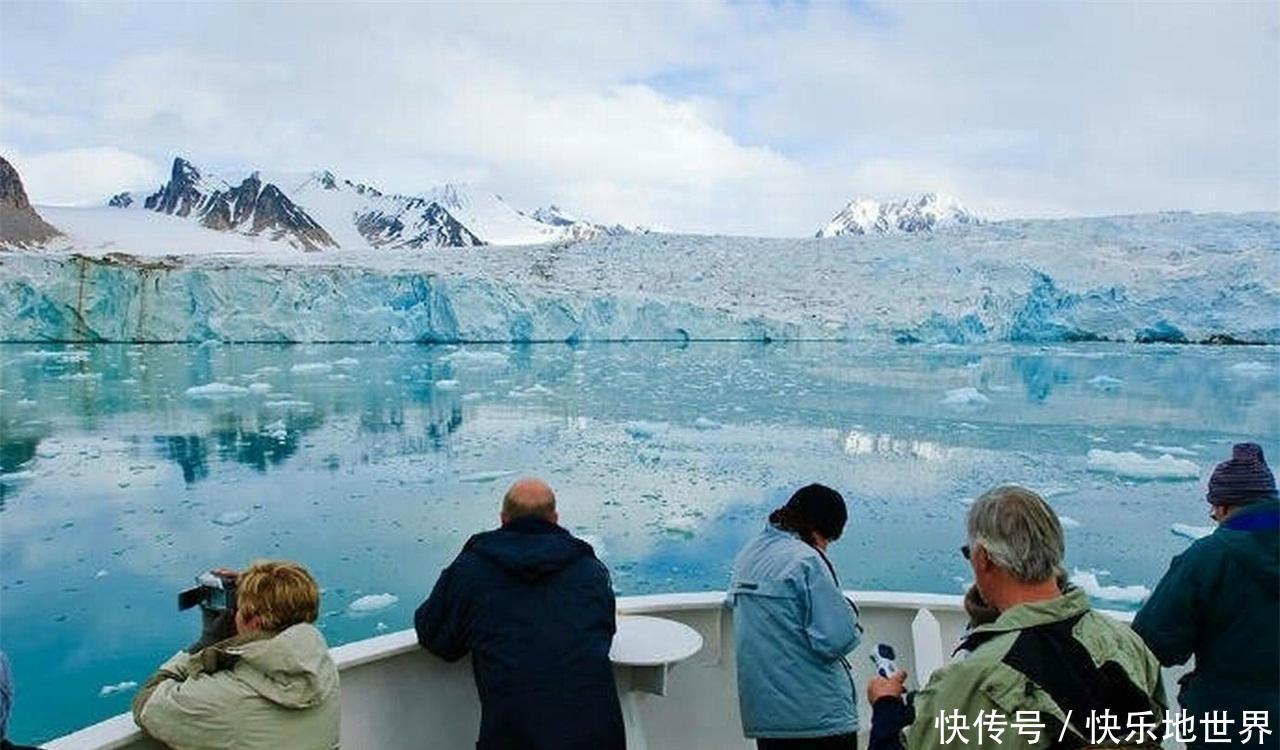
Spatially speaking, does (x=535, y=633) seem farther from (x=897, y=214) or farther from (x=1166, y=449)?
(x=897, y=214)

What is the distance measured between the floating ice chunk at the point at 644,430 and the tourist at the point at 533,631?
10.8m

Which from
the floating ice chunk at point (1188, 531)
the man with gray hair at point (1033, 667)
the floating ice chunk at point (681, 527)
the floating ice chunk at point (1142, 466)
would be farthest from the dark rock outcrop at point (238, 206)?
the man with gray hair at point (1033, 667)

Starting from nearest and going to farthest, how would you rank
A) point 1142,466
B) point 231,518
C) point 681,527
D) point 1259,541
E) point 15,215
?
point 1259,541 < point 681,527 < point 231,518 < point 1142,466 < point 15,215

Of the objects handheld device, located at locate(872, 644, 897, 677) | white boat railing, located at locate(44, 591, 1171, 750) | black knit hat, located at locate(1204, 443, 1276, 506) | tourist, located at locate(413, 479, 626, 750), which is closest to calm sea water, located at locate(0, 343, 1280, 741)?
white boat railing, located at locate(44, 591, 1171, 750)

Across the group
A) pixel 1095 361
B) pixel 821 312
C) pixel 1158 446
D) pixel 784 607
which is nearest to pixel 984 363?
pixel 1095 361

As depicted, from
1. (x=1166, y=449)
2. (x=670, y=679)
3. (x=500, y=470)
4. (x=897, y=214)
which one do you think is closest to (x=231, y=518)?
(x=500, y=470)

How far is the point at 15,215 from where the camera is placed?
184 ft

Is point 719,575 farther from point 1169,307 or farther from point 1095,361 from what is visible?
point 1169,307

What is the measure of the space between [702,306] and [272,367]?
11.8m

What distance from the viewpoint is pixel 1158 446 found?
11781mm

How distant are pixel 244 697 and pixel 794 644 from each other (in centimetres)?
96

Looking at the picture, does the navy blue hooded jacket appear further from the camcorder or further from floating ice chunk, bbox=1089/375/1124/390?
floating ice chunk, bbox=1089/375/1124/390

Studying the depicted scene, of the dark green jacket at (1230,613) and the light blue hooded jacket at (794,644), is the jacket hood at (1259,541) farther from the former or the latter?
the light blue hooded jacket at (794,644)

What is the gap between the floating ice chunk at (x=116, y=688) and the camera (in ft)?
15.1
